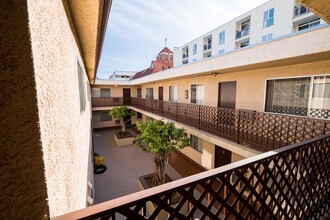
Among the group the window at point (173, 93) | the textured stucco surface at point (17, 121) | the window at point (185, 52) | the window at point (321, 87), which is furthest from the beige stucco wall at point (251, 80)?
the window at point (185, 52)

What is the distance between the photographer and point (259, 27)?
859 inches

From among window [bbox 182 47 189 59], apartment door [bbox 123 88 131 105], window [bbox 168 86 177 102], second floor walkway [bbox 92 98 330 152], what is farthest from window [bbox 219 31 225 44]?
second floor walkway [bbox 92 98 330 152]

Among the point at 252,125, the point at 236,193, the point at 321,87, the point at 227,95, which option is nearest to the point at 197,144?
the point at 227,95

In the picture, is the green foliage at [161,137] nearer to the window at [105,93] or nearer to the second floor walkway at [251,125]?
the second floor walkway at [251,125]

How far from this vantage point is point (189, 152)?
1045 centimetres

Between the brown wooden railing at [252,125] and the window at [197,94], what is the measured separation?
125 centimetres

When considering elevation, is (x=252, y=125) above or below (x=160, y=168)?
above

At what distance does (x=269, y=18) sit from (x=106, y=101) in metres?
24.0

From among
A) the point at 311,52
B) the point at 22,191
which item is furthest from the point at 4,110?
the point at 311,52

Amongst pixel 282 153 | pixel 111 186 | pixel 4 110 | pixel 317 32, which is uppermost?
pixel 317 32

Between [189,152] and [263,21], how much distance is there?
2201 centimetres

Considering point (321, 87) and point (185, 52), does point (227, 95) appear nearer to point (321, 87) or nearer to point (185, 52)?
point (321, 87)

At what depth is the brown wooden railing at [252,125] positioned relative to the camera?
422 cm

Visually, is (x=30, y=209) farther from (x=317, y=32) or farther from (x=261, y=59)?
(x=261, y=59)
